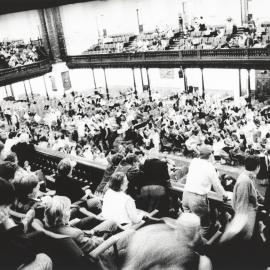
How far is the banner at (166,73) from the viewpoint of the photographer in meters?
28.1

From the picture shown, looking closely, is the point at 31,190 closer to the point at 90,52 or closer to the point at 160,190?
the point at 160,190

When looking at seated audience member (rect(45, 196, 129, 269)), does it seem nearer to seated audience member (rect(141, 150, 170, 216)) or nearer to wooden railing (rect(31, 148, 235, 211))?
seated audience member (rect(141, 150, 170, 216))

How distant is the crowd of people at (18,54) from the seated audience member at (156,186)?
1026 inches

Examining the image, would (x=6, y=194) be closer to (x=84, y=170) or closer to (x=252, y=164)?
(x=252, y=164)

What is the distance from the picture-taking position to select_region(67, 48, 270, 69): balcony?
68.0 ft

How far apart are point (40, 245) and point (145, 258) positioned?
3.97 feet

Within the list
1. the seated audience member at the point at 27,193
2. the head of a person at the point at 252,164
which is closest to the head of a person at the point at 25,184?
the seated audience member at the point at 27,193

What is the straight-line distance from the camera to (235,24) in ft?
82.7

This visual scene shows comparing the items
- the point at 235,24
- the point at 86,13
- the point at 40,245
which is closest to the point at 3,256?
the point at 40,245

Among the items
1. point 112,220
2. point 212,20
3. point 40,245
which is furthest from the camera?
point 212,20

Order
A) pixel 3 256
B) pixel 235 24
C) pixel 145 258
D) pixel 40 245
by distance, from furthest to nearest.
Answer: pixel 235 24 → pixel 40 245 → pixel 3 256 → pixel 145 258

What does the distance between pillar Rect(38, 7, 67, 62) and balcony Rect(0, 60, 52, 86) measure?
51.2 inches

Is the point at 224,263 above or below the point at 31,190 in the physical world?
below

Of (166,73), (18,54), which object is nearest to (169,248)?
(166,73)
